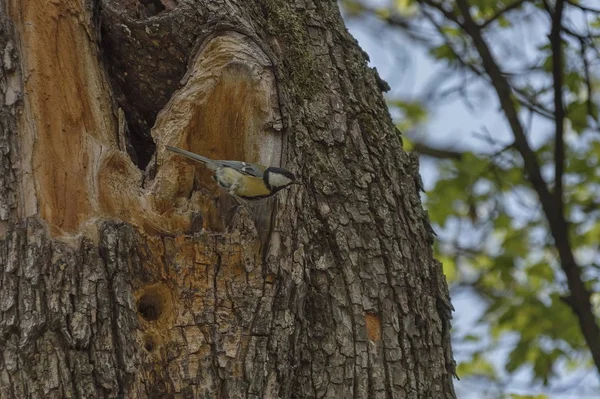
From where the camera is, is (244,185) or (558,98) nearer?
(244,185)

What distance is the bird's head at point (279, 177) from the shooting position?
222 centimetres

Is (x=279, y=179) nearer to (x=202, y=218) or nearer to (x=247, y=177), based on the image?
(x=247, y=177)

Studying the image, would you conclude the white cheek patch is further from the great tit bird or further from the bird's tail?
the bird's tail

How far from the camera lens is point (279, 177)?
2238 mm

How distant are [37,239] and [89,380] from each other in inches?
15.9

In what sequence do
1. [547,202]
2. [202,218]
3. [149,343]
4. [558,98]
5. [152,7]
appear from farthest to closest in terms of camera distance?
1. [547,202]
2. [558,98]
3. [152,7]
4. [202,218]
5. [149,343]

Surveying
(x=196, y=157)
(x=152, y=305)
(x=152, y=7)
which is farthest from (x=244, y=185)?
(x=152, y=7)

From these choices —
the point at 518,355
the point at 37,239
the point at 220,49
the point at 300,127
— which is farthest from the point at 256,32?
the point at 518,355

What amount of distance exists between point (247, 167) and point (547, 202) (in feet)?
6.97

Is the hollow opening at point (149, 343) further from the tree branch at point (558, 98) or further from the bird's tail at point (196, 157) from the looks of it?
the tree branch at point (558, 98)

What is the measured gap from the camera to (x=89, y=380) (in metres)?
1.91

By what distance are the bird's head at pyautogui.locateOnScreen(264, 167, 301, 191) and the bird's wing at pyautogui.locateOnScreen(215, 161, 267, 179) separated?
0.07ft

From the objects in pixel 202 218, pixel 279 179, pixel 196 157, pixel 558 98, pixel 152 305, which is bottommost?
pixel 152 305

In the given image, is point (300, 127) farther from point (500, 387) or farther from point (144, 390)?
point (500, 387)
